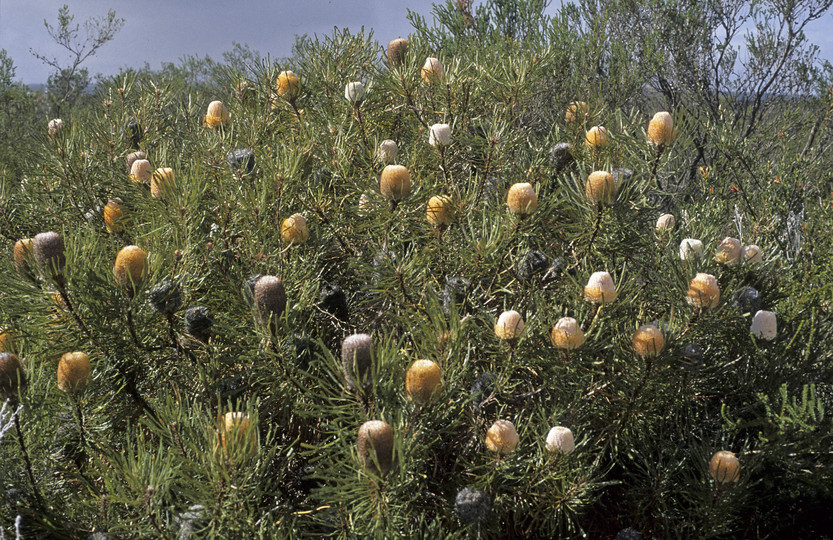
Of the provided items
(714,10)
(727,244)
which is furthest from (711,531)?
(714,10)

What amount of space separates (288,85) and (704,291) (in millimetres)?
1000

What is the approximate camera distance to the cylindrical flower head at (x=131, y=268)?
892 mm

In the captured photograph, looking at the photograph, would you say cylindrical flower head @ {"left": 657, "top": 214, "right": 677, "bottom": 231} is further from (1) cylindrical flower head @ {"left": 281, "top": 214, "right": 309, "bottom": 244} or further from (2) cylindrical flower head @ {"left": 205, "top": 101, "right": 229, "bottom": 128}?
(2) cylindrical flower head @ {"left": 205, "top": 101, "right": 229, "bottom": 128}

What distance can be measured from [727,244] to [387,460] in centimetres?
72

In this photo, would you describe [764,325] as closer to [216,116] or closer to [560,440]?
[560,440]

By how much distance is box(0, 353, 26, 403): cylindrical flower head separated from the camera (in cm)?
86

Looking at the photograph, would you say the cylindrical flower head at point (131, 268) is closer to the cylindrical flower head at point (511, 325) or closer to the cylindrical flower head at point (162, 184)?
the cylindrical flower head at point (162, 184)

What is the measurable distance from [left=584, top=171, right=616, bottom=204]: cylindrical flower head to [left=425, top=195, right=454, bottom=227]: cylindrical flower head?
0.23 meters

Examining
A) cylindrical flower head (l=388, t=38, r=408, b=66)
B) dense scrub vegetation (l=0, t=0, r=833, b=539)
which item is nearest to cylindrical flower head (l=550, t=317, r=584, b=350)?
dense scrub vegetation (l=0, t=0, r=833, b=539)

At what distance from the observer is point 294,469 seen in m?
1.03

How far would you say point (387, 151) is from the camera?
3.86ft

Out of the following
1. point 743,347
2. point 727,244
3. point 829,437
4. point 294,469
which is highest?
point 727,244

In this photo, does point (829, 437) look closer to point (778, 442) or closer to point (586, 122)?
point (778, 442)

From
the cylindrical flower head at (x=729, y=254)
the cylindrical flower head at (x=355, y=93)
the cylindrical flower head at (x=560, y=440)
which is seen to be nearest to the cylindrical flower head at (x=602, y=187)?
the cylindrical flower head at (x=729, y=254)
